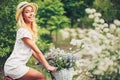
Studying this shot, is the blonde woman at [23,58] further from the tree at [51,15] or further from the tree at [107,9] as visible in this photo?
the tree at [107,9]

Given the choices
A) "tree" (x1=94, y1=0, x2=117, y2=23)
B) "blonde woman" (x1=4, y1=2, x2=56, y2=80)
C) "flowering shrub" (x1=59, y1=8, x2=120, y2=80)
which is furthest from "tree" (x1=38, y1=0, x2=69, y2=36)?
"flowering shrub" (x1=59, y1=8, x2=120, y2=80)

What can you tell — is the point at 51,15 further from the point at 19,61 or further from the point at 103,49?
the point at 103,49

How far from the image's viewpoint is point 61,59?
23.9 ft

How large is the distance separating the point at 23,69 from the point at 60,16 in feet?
45.6

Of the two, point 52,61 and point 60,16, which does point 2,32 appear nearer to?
point 52,61

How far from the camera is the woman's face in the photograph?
7.00 metres

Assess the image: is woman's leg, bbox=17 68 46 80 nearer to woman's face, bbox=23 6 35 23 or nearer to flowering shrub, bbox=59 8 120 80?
woman's face, bbox=23 6 35 23

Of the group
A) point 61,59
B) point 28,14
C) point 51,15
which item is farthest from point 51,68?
point 51,15

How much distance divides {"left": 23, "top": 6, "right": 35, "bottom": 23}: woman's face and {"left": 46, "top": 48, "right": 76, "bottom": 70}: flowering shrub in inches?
26.5

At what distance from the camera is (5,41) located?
40.1ft

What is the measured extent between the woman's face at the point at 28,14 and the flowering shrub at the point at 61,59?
0.67m

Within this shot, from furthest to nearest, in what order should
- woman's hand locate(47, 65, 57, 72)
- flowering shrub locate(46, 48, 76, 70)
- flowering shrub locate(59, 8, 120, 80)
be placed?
flowering shrub locate(46, 48, 76, 70) < woman's hand locate(47, 65, 57, 72) < flowering shrub locate(59, 8, 120, 80)

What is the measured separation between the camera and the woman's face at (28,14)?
23.0 feet

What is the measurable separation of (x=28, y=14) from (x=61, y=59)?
885mm
